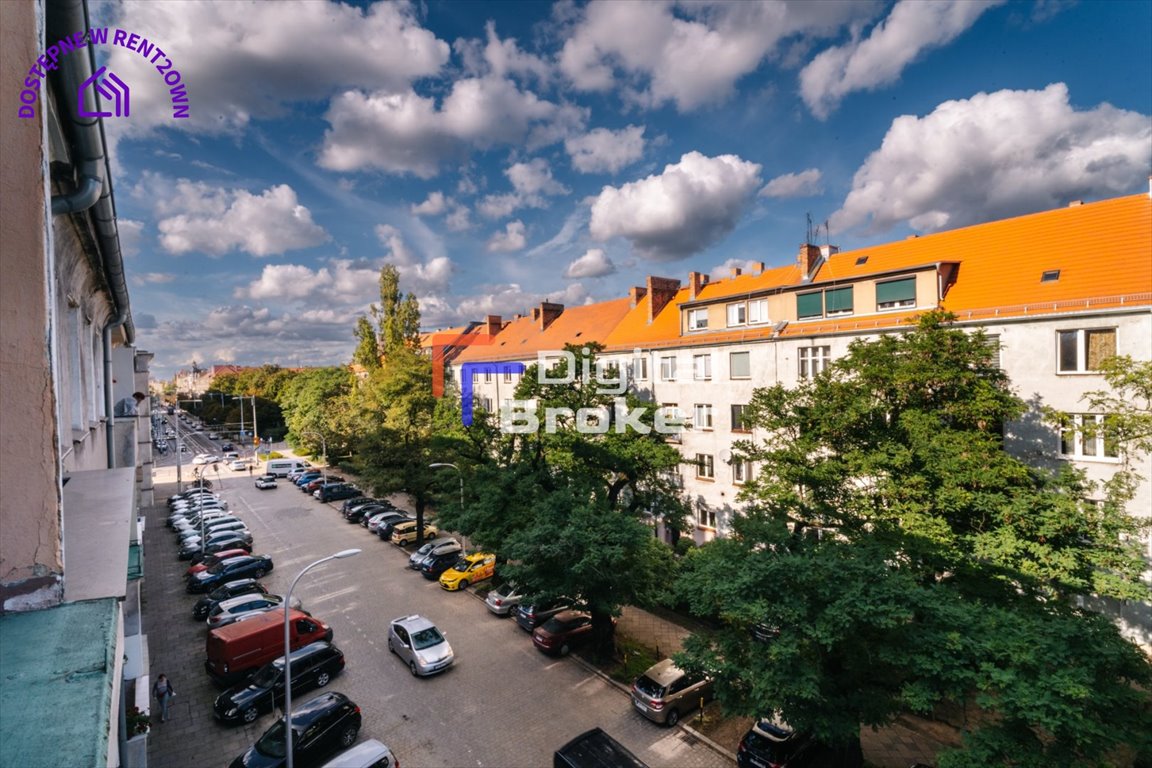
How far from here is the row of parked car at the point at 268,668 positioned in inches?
526

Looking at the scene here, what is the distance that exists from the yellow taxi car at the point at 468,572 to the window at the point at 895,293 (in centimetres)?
2104

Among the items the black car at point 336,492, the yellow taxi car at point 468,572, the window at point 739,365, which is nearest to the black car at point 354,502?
the black car at point 336,492

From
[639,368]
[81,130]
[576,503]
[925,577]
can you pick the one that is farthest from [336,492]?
[81,130]

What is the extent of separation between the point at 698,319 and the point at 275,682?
2412 cm

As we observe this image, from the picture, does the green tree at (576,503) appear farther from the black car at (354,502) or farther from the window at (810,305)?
the black car at (354,502)

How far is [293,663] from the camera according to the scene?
1672cm

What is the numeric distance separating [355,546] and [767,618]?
88.4ft

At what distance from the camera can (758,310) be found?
88.0 feet

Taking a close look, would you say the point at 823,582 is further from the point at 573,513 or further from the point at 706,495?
the point at 706,495

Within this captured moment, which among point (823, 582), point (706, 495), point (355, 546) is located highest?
point (823, 582)

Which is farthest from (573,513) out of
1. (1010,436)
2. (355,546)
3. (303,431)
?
(303,431)

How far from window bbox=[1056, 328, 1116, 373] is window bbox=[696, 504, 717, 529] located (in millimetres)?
14995

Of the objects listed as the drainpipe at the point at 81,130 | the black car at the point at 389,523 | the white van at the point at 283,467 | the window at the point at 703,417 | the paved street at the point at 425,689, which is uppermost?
the drainpipe at the point at 81,130

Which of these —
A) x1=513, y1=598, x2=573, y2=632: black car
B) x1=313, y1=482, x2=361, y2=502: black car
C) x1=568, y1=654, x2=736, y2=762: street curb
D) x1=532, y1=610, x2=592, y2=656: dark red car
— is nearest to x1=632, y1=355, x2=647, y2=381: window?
x1=513, y1=598, x2=573, y2=632: black car
